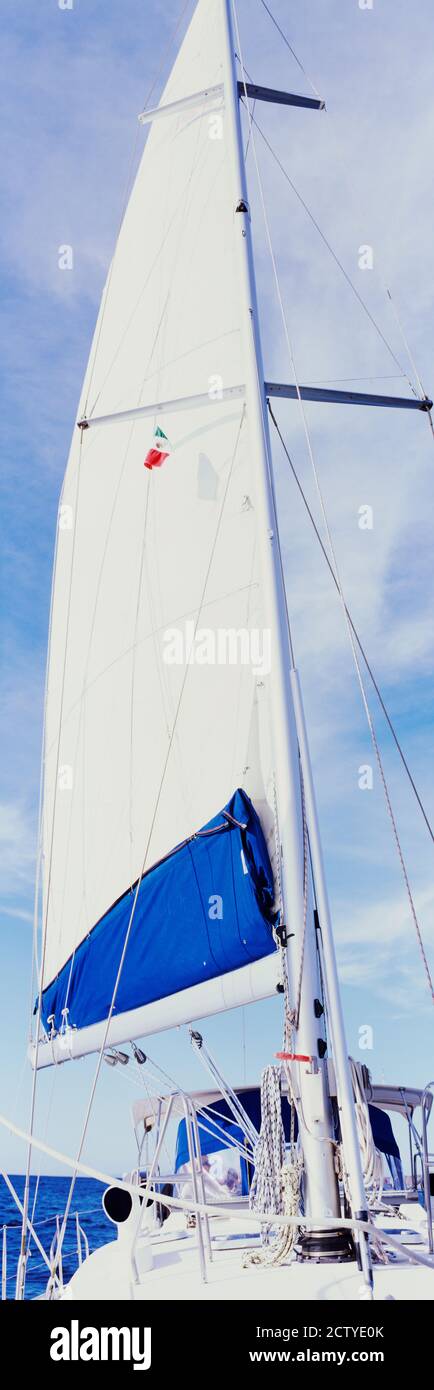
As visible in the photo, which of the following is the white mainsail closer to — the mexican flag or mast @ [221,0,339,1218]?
the mexican flag

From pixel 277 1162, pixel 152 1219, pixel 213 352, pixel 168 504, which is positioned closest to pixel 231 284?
pixel 213 352

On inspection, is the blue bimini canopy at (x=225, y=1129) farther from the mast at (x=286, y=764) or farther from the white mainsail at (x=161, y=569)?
the mast at (x=286, y=764)

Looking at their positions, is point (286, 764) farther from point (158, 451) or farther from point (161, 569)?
point (158, 451)

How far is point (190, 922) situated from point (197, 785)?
1047 mm

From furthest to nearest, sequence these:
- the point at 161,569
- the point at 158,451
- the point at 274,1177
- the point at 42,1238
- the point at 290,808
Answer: the point at 42,1238 → the point at 161,569 → the point at 158,451 → the point at 290,808 → the point at 274,1177

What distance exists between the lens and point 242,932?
590 cm

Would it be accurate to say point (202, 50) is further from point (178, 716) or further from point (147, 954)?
point (147, 954)

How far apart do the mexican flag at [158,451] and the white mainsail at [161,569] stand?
12cm

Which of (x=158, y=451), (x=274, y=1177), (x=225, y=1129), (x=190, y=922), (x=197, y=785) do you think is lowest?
(x=274, y=1177)

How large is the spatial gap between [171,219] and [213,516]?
174 inches

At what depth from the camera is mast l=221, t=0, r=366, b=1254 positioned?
4.78m

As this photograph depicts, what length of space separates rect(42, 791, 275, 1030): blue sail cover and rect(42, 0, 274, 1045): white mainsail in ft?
0.74

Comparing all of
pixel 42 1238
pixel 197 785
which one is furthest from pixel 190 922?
pixel 42 1238

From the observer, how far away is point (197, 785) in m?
7.02
